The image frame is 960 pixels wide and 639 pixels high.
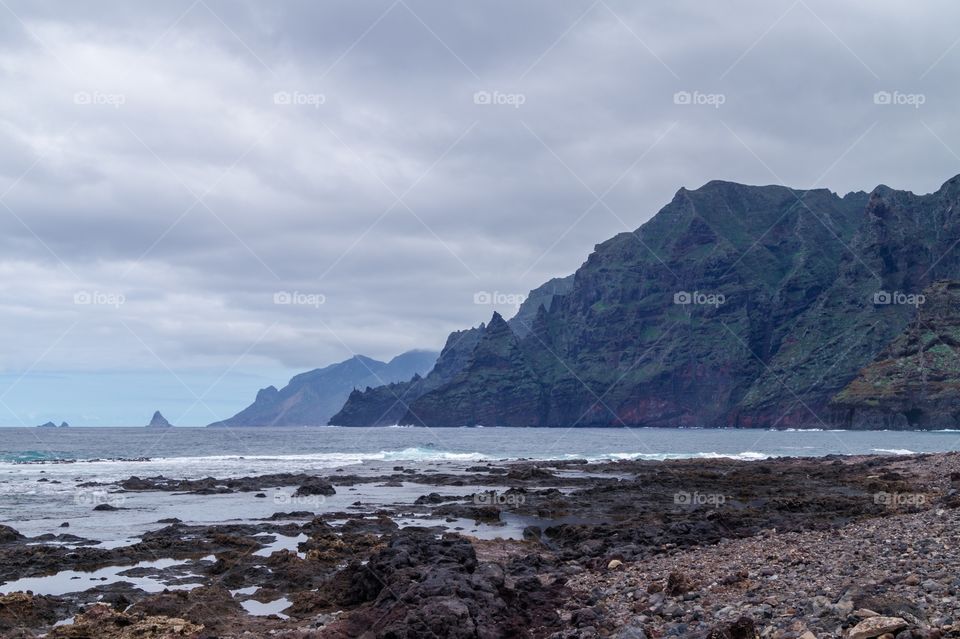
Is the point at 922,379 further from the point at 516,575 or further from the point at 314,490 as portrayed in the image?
the point at 516,575

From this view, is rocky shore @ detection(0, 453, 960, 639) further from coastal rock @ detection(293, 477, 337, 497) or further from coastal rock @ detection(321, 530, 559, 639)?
coastal rock @ detection(293, 477, 337, 497)

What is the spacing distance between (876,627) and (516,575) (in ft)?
31.6

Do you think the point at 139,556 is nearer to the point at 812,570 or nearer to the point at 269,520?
the point at 269,520

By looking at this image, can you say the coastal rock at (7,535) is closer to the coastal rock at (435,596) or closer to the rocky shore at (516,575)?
the rocky shore at (516,575)

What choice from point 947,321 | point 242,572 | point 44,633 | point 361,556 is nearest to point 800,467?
point 361,556

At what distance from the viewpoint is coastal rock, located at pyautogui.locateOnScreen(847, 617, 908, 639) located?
8.75 m

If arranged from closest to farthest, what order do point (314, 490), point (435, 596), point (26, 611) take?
point (435, 596)
point (26, 611)
point (314, 490)

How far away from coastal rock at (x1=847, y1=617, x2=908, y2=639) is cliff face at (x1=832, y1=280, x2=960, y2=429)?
564 feet

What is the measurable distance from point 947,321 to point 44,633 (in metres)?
181

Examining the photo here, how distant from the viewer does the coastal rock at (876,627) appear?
344 inches

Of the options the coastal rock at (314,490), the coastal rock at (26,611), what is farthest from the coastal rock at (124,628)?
the coastal rock at (314,490)

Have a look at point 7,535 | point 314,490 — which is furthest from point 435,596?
point 314,490

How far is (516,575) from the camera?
1731 centimetres

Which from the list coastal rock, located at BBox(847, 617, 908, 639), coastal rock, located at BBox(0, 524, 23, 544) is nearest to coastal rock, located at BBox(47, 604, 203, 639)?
coastal rock, located at BBox(847, 617, 908, 639)
